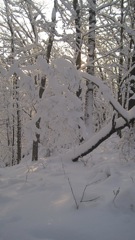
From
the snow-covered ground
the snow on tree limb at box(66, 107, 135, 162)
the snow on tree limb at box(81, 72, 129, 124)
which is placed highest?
the snow on tree limb at box(81, 72, 129, 124)

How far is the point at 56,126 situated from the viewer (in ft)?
22.0

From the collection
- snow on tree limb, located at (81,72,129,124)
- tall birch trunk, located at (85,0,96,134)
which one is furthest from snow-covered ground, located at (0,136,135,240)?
Result: tall birch trunk, located at (85,0,96,134)

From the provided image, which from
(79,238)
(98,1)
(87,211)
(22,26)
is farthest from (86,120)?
(22,26)

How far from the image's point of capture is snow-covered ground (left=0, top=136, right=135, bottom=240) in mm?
2980

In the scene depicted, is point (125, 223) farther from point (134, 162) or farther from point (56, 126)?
point (56, 126)

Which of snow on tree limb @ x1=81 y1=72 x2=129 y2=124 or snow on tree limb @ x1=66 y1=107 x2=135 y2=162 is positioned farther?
snow on tree limb @ x1=66 y1=107 x2=135 y2=162

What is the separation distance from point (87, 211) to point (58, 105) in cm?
326

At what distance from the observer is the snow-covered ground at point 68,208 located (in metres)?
2.98

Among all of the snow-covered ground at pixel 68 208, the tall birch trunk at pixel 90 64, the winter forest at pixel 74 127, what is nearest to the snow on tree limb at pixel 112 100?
the winter forest at pixel 74 127

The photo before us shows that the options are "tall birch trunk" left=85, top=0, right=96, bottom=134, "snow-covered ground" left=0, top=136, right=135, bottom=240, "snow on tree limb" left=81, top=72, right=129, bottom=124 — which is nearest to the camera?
"snow-covered ground" left=0, top=136, right=135, bottom=240

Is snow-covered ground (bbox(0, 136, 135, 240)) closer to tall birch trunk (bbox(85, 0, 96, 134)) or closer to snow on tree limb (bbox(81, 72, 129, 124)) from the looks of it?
snow on tree limb (bbox(81, 72, 129, 124))

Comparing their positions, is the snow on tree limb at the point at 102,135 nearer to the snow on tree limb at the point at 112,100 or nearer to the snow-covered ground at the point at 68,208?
the snow on tree limb at the point at 112,100

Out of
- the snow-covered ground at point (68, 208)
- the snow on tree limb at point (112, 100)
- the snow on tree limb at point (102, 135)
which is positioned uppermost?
the snow on tree limb at point (112, 100)

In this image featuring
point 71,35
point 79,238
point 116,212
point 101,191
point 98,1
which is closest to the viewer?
point 79,238
